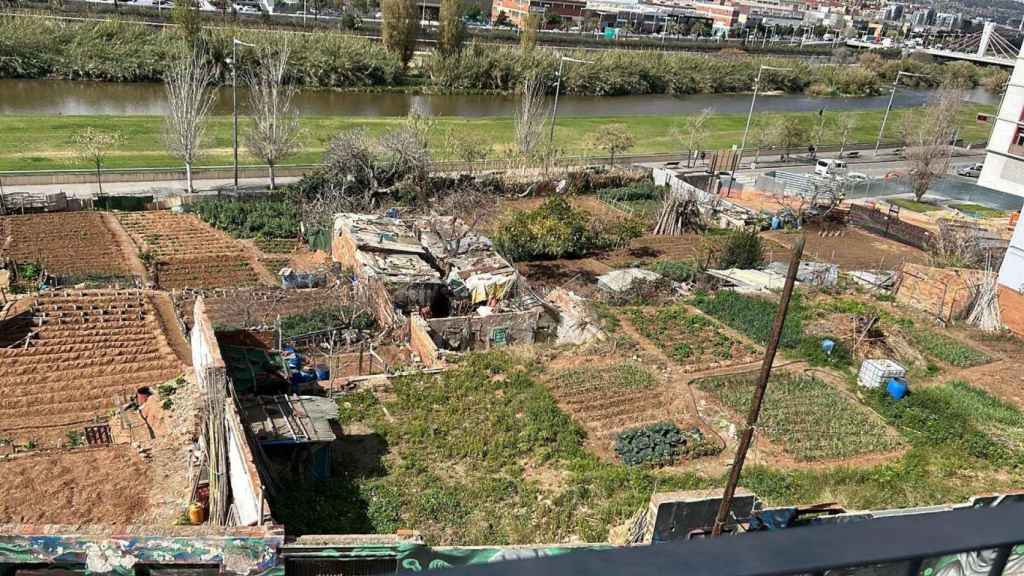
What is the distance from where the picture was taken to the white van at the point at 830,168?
46000mm

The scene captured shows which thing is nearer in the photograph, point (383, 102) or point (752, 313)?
point (752, 313)

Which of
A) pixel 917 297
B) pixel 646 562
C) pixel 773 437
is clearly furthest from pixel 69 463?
pixel 917 297

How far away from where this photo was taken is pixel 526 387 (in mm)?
20156

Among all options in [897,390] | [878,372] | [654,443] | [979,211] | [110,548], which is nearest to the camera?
[110,548]

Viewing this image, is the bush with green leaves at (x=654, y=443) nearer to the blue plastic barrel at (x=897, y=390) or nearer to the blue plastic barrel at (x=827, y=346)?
the blue plastic barrel at (x=897, y=390)

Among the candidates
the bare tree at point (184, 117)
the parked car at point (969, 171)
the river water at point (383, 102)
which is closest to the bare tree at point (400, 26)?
the river water at point (383, 102)

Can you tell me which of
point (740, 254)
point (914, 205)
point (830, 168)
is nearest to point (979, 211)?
point (914, 205)

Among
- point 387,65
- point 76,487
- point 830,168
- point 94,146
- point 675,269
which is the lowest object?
point 76,487

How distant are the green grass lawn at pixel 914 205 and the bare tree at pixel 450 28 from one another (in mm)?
39536

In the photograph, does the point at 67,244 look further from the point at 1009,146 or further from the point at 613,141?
the point at 1009,146

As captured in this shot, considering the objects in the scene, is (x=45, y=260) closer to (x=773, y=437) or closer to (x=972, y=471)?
(x=773, y=437)

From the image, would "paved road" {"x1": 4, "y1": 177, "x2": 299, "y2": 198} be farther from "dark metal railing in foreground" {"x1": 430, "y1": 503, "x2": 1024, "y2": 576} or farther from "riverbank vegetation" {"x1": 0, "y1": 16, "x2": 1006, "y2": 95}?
"dark metal railing in foreground" {"x1": 430, "y1": 503, "x2": 1024, "y2": 576}

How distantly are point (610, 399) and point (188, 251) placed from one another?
17.5 meters

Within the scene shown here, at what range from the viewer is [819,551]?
168 cm
